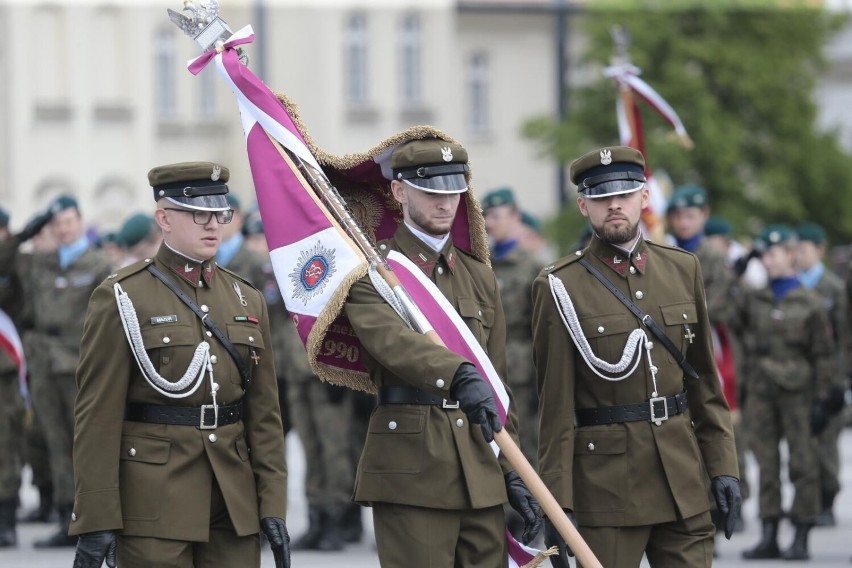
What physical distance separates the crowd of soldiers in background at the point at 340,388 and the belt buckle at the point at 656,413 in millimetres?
4800

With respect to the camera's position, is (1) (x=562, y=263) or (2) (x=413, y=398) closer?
(2) (x=413, y=398)

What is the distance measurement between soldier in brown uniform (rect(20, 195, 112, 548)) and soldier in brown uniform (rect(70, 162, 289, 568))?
5904mm

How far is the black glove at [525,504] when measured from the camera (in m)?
6.55

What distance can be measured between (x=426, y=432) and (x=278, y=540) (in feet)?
2.23

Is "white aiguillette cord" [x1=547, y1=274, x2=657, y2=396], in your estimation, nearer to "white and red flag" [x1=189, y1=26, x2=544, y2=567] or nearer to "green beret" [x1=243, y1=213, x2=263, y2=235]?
"white and red flag" [x1=189, y1=26, x2=544, y2=567]

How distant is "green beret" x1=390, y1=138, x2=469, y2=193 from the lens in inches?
263

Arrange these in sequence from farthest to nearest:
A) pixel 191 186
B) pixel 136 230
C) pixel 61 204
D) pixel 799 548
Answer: pixel 136 230, pixel 61 204, pixel 799 548, pixel 191 186

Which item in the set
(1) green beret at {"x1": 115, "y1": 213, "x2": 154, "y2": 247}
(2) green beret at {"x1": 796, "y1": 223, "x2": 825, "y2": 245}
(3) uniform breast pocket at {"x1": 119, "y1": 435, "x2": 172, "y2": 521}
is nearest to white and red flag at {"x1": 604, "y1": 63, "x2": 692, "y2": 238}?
(2) green beret at {"x1": 796, "y1": 223, "x2": 825, "y2": 245}

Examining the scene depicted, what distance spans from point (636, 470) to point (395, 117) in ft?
139

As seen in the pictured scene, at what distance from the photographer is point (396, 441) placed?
6629 mm

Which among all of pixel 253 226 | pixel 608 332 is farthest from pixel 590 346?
pixel 253 226

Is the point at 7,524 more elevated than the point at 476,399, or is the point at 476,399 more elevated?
the point at 476,399

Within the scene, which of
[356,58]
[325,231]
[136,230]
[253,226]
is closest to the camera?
[325,231]

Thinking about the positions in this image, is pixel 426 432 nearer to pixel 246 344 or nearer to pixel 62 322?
pixel 246 344
